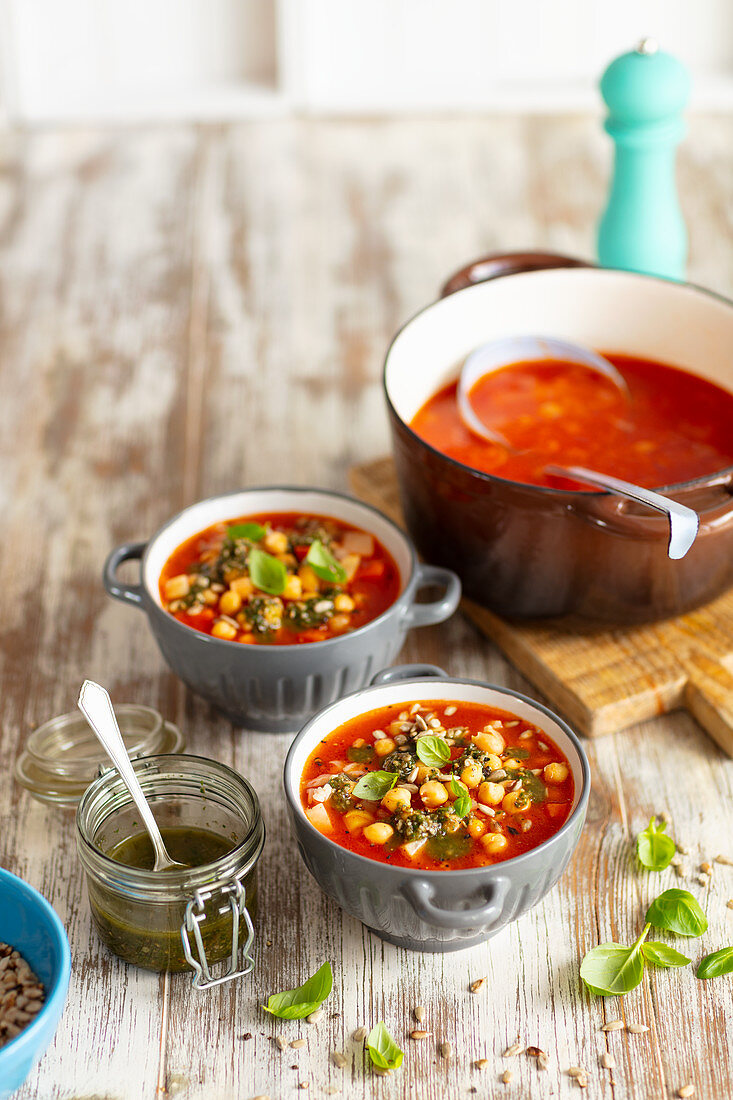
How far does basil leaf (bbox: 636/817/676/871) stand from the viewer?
1.54m

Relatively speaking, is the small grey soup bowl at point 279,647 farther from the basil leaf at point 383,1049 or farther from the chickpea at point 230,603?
the basil leaf at point 383,1049

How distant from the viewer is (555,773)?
1384 millimetres

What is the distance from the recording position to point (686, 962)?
1403 mm

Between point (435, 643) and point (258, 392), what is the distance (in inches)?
34.3

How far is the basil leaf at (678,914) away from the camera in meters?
1.44

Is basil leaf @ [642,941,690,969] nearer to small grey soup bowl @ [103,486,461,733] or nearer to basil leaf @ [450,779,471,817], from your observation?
basil leaf @ [450,779,471,817]

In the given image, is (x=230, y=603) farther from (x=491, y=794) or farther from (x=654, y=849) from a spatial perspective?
(x=654, y=849)

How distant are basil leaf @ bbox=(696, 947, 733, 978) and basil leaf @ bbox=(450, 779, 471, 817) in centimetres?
35

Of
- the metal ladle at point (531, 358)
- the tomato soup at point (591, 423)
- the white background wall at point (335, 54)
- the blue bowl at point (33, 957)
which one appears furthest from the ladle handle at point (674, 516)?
the white background wall at point (335, 54)

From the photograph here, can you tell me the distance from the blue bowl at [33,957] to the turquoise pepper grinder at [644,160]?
158 cm

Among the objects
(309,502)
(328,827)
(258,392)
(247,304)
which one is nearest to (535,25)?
(247,304)

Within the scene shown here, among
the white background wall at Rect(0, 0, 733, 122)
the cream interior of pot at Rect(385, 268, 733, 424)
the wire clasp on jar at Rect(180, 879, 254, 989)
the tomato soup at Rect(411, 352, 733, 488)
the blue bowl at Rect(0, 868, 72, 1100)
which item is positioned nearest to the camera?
the blue bowl at Rect(0, 868, 72, 1100)

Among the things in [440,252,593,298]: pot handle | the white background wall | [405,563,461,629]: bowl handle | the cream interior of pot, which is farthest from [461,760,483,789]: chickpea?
the white background wall

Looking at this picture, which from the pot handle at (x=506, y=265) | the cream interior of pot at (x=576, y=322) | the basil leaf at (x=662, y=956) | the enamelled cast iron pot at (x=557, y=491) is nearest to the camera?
the basil leaf at (x=662, y=956)
